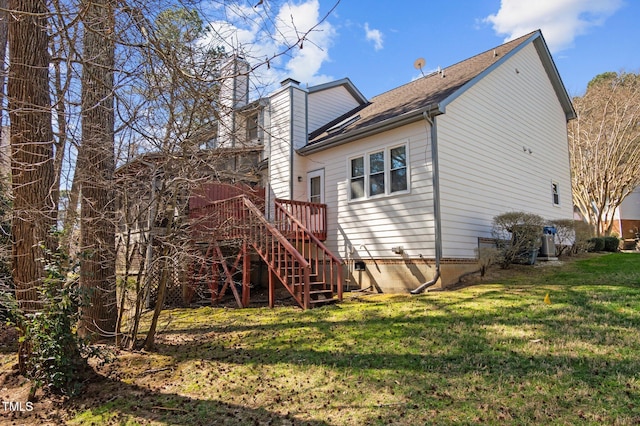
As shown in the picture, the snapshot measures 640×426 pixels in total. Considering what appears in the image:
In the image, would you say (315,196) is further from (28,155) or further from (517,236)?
(28,155)

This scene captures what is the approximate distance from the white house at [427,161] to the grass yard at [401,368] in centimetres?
244

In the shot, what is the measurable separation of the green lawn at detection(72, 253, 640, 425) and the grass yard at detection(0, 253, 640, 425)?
2 cm

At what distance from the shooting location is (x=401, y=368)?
4422 mm

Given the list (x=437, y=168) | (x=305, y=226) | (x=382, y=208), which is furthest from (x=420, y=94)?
(x=305, y=226)

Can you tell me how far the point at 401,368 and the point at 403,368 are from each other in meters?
0.02

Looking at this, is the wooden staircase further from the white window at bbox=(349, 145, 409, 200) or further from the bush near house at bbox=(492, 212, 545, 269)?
the bush near house at bbox=(492, 212, 545, 269)

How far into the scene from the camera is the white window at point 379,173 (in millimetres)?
9867

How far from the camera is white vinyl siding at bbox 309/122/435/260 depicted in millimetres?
9242

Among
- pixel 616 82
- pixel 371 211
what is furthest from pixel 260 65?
pixel 616 82

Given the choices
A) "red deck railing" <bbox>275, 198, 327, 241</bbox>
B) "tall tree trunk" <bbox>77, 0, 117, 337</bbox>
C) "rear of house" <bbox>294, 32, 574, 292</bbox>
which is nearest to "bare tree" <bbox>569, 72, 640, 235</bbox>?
"rear of house" <bbox>294, 32, 574, 292</bbox>

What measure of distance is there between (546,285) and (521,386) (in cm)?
521

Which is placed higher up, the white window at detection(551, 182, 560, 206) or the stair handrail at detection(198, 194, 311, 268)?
the white window at detection(551, 182, 560, 206)

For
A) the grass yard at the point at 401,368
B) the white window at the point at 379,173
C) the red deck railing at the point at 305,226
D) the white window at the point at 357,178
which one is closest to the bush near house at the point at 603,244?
the grass yard at the point at 401,368

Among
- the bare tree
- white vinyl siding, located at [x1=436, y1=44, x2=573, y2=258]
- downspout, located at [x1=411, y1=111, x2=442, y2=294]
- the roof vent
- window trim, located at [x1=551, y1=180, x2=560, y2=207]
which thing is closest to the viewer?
downspout, located at [x1=411, y1=111, x2=442, y2=294]
